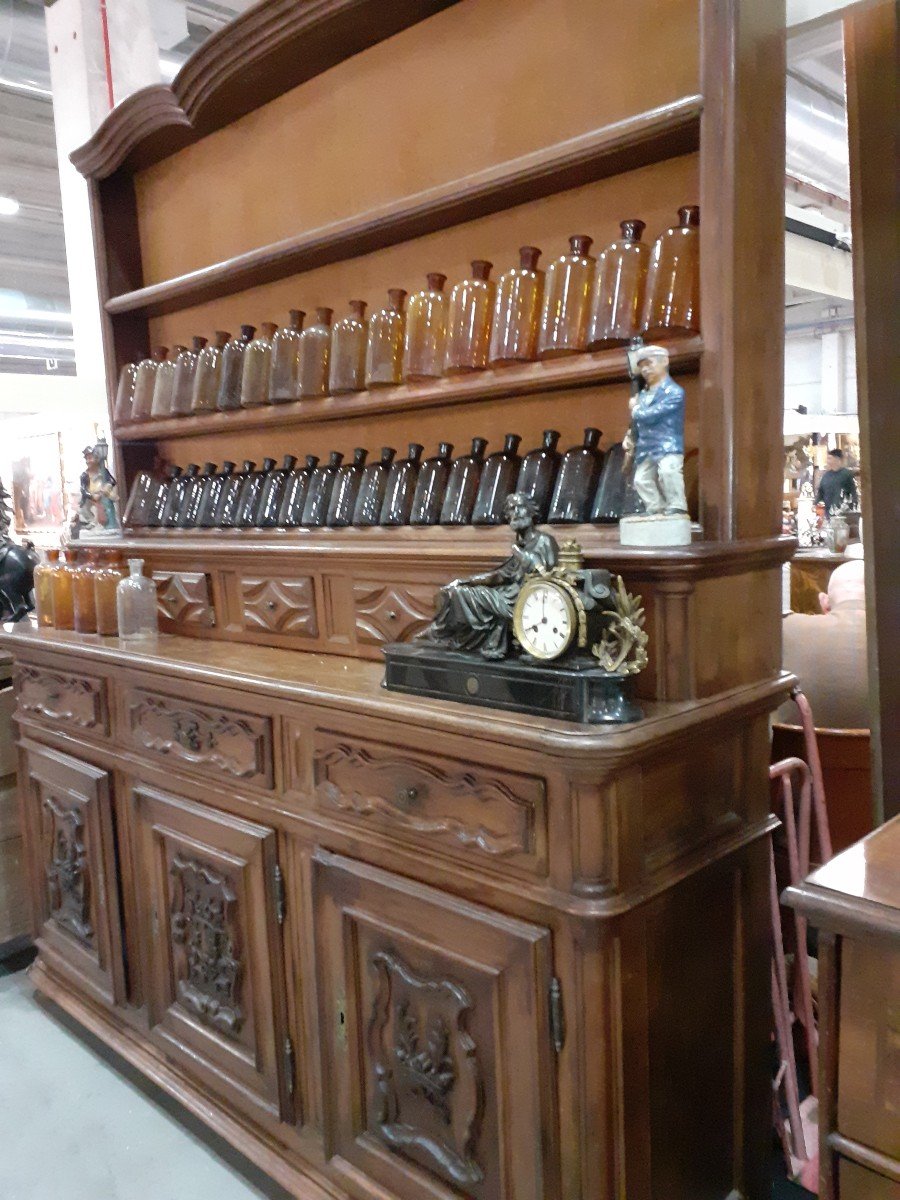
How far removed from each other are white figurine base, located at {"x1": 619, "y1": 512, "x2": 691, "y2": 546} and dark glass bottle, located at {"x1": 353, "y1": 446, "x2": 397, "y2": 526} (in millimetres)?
736

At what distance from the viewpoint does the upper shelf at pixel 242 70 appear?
1887 mm

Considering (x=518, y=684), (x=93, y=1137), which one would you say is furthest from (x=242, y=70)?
(x=93, y=1137)

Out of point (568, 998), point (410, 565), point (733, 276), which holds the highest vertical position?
point (733, 276)

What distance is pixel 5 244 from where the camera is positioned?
5141mm

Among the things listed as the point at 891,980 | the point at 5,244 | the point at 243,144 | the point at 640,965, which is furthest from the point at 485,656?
the point at 5,244

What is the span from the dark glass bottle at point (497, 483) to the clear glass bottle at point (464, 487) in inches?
0.9

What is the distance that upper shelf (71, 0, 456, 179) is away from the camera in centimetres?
189

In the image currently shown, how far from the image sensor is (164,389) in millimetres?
2404

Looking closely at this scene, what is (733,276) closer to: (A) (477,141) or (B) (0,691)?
(A) (477,141)

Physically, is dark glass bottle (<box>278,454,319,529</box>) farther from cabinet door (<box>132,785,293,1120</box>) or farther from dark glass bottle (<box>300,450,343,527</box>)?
cabinet door (<box>132,785,293,1120</box>)

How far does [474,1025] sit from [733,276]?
47.7 inches

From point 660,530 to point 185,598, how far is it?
4.29ft

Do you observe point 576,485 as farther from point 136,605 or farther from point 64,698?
point 64,698

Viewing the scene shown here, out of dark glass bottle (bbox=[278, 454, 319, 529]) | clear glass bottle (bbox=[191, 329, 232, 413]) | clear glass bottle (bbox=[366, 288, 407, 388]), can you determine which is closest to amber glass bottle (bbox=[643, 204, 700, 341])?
clear glass bottle (bbox=[366, 288, 407, 388])
